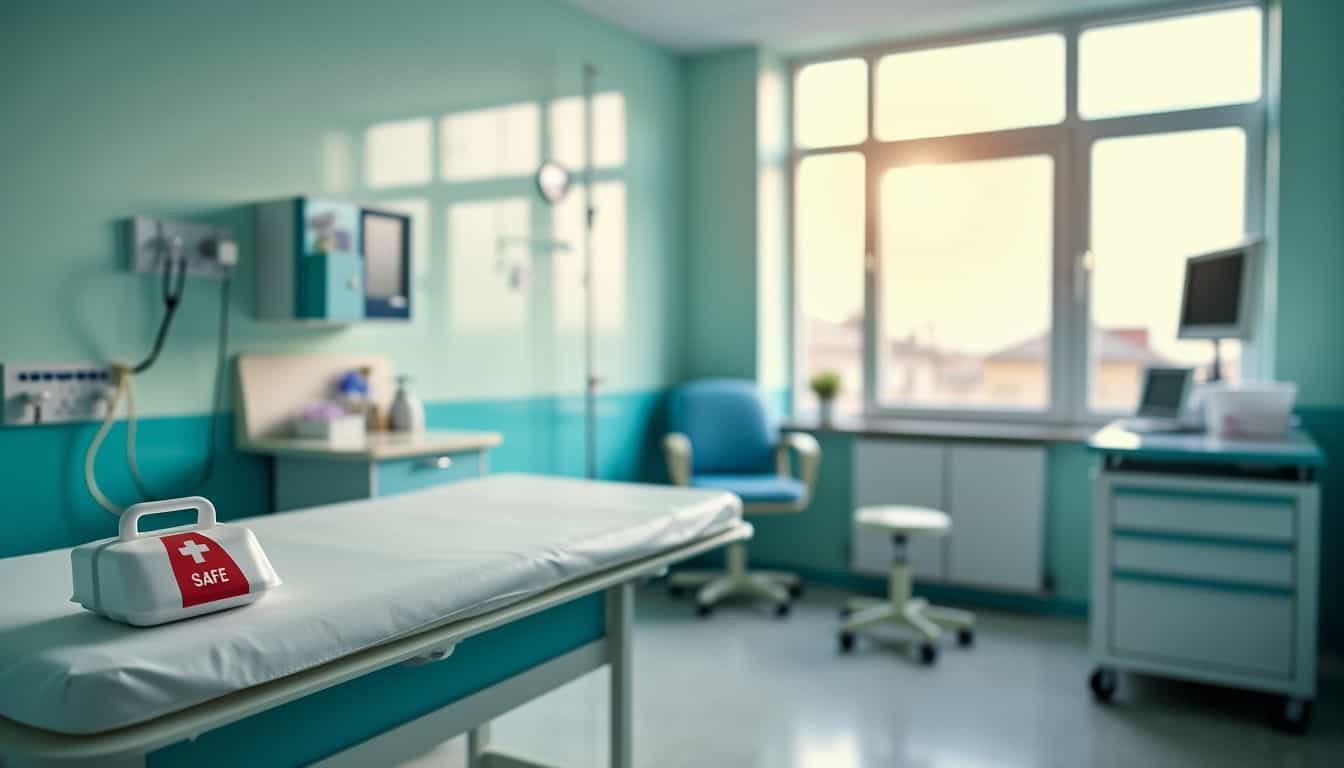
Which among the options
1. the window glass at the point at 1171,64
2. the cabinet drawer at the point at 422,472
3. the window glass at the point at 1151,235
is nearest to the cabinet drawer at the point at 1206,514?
the window glass at the point at 1151,235

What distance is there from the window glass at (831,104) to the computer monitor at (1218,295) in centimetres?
182

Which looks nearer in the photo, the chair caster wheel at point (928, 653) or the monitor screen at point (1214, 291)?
the monitor screen at point (1214, 291)

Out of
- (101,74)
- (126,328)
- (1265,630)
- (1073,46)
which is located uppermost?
(1073,46)

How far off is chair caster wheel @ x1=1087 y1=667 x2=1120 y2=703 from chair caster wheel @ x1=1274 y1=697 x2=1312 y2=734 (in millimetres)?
469

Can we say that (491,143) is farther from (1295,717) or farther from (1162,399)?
(1295,717)

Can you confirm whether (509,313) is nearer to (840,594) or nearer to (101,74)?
(101,74)

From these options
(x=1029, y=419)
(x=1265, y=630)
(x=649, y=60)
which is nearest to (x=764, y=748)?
(x=1265, y=630)

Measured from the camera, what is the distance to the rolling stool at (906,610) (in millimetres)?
3703

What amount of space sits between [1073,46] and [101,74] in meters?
3.91

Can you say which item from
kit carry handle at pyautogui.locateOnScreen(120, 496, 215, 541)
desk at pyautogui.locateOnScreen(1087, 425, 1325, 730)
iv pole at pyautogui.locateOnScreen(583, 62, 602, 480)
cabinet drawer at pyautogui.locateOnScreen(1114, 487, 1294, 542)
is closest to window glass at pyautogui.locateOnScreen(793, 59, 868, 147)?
→ iv pole at pyautogui.locateOnScreen(583, 62, 602, 480)

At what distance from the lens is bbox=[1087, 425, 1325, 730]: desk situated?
9.55ft

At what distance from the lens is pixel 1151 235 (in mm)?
4305

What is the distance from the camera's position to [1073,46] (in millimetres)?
4406

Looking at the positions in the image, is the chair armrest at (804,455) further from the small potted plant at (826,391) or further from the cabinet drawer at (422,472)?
the cabinet drawer at (422,472)
